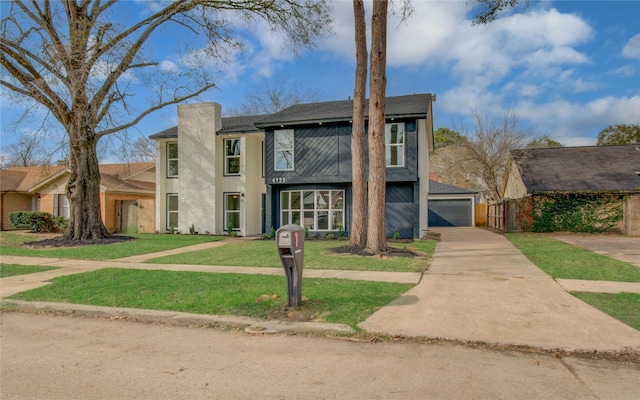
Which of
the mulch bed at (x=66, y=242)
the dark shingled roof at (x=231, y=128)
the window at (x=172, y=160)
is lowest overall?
the mulch bed at (x=66, y=242)

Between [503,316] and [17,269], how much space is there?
36.1 feet

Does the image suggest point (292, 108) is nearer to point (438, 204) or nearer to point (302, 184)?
point (302, 184)

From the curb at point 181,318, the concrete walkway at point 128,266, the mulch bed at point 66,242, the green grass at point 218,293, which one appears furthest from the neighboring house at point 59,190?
the curb at point 181,318

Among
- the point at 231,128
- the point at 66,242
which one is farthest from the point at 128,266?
the point at 231,128

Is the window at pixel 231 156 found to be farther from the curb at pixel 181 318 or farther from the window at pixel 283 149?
the curb at pixel 181 318

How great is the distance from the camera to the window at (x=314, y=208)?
762 inches

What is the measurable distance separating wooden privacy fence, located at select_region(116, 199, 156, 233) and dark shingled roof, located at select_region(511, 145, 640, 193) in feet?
68.1

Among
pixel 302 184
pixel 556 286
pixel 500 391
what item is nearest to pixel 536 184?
pixel 302 184

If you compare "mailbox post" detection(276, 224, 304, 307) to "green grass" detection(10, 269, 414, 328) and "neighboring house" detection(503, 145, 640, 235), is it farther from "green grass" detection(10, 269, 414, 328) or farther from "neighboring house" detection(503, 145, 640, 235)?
"neighboring house" detection(503, 145, 640, 235)

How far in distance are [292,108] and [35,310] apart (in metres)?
17.8

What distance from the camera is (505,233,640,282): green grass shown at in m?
8.53

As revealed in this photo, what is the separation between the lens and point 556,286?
7586 mm

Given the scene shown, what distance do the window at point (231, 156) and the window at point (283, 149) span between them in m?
2.59

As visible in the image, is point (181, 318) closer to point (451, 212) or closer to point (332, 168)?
point (332, 168)
